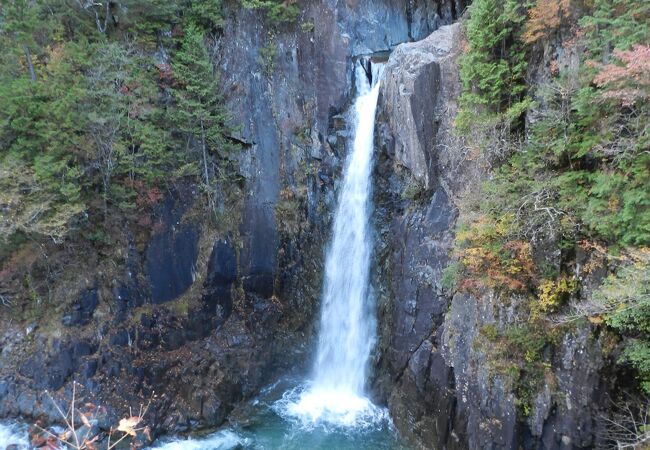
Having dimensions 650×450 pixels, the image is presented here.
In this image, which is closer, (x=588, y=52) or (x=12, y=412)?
Answer: (x=588, y=52)

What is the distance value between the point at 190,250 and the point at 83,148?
4943 millimetres

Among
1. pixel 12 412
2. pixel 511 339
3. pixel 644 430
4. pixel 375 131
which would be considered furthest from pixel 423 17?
pixel 12 412

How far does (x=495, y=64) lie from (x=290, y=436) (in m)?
12.1

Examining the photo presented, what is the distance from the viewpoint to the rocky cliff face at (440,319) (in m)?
8.27

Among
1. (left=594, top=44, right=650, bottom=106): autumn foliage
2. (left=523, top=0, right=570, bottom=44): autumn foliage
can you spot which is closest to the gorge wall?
(left=523, top=0, right=570, bottom=44): autumn foliage

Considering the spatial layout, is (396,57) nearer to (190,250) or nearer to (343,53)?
(343,53)

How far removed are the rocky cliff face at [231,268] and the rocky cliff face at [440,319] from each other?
1.54 metres

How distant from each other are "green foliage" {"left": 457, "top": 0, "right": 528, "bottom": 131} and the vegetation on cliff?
0.03 metres

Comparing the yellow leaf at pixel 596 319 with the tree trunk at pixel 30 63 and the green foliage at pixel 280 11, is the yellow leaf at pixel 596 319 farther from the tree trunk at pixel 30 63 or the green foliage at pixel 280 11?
the tree trunk at pixel 30 63

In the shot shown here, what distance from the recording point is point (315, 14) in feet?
56.0

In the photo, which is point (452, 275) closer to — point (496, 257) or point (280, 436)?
point (496, 257)

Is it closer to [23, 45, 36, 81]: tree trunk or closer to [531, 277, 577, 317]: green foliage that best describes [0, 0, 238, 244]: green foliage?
[23, 45, 36, 81]: tree trunk

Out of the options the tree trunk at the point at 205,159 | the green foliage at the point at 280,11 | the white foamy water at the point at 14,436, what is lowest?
the white foamy water at the point at 14,436

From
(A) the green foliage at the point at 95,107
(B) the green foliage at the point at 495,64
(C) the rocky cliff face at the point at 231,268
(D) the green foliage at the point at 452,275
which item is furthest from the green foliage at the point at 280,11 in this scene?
(D) the green foliage at the point at 452,275
